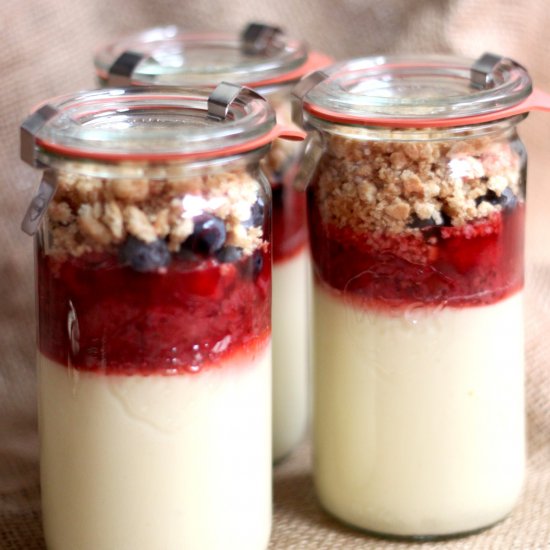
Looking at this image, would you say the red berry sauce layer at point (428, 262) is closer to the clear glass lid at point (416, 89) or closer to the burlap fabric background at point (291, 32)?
the clear glass lid at point (416, 89)

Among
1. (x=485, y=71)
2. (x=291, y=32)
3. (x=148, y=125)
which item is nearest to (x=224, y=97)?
(x=148, y=125)

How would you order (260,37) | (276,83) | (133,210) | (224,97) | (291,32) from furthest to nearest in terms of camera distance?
(291,32) < (260,37) < (276,83) < (224,97) < (133,210)

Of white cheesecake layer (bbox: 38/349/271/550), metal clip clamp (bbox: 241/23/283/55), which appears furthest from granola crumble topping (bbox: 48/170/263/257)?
metal clip clamp (bbox: 241/23/283/55)

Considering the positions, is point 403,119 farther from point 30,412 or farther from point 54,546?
point 30,412

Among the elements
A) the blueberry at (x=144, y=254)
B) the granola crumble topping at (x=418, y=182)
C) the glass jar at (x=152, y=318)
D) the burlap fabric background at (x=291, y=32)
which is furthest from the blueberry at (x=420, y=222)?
the burlap fabric background at (x=291, y=32)

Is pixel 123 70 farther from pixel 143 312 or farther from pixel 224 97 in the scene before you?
pixel 143 312

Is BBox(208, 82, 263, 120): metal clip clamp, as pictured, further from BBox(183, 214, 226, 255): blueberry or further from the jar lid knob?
the jar lid knob

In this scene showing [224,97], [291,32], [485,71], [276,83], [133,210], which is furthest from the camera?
[291,32]
